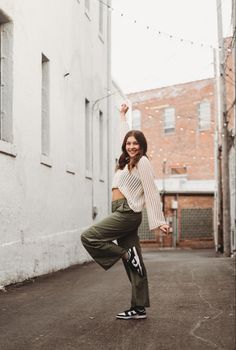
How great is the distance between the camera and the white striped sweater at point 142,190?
4906 mm

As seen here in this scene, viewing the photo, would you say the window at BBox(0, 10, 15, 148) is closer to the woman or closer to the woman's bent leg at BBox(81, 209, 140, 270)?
the woman

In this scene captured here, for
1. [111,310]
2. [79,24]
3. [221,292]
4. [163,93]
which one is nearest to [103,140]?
[79,24]

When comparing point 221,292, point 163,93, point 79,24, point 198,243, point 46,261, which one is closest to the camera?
point 221,292

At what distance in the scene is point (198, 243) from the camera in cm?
3097

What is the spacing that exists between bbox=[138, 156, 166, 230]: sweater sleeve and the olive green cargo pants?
14 cm

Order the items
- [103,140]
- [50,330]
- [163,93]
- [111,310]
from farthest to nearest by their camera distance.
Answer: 1. [163,93]
2. [103,140]
3. [111,310]
4. [50,330]

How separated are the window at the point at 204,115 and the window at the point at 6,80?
3253cm

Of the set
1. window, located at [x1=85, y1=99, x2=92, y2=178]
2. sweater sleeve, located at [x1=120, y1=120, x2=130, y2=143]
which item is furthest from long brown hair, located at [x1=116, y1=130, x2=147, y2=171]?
window, located at [x1=85, y1=99, x2=92, y2=178]

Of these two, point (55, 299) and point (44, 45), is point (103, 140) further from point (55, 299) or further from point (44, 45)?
point (55, 299)

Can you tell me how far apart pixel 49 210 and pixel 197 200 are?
2277cm

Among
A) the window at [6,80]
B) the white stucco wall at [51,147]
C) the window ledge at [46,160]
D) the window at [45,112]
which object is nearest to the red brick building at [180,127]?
the white stucco wall at [51,147]

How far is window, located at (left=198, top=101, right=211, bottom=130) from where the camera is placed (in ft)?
130

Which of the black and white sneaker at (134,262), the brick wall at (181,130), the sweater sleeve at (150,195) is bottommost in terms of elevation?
the black and white sneaker at (134,262)

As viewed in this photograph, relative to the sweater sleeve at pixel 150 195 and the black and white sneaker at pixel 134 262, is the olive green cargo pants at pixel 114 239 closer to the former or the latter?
the black and white sneaker at pixel 134 262
